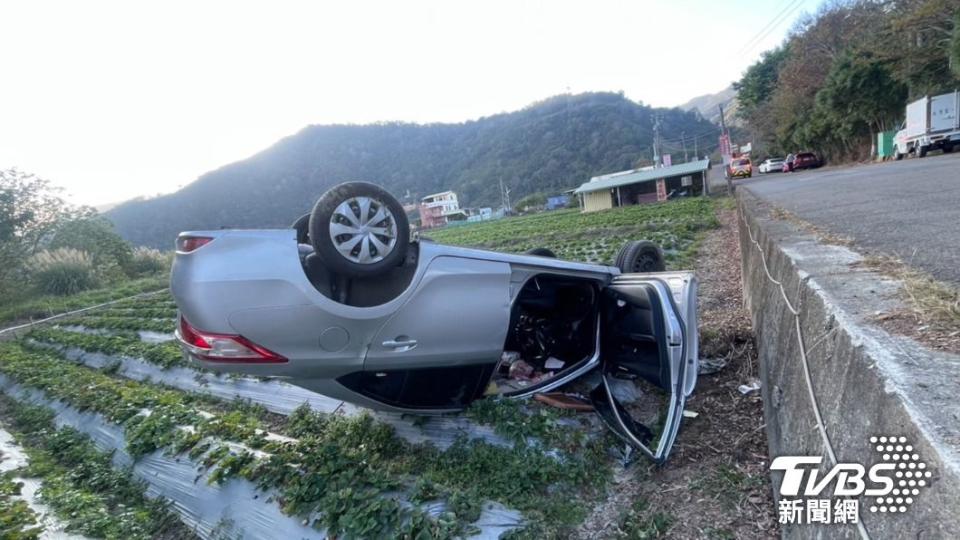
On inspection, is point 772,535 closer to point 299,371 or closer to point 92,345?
point 299,371

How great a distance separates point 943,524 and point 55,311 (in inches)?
932

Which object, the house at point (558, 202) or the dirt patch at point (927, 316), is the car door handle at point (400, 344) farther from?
the house at point (558, 202)

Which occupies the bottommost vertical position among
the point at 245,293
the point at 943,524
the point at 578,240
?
the point at 578,240

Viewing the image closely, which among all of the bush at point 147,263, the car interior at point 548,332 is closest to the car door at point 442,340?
the car interior at point 548,332

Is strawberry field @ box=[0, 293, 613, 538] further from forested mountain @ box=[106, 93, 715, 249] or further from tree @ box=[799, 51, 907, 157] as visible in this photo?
forested mountain @ box=[106, 93, 715, 249]

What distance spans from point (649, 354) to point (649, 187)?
38.4 meters

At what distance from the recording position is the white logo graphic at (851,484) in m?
1.32

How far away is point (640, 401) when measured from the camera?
376cm

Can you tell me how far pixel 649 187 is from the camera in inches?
1540

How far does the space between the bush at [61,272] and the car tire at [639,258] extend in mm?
27533

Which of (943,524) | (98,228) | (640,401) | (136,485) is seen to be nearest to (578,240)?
(640,401)

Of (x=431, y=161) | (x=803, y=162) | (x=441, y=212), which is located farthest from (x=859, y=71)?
(x=431, y=161)

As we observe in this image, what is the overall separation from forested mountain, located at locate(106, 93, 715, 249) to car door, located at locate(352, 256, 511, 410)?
6306 centimetres

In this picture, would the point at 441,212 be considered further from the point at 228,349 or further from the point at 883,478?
the point at 883,478
